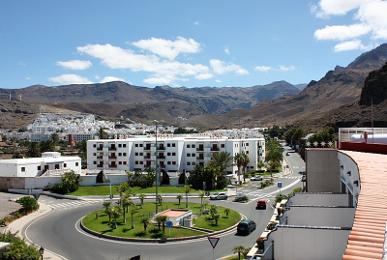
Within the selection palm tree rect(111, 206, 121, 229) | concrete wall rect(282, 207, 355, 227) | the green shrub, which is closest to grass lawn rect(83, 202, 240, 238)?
palm tree rect(111, 206, 121, 229)

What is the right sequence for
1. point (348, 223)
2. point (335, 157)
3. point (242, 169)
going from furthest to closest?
point (242, 169)
point (335, 157)
point (348, 223)

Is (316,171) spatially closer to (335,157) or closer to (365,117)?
(335,157)

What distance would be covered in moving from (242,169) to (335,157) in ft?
193

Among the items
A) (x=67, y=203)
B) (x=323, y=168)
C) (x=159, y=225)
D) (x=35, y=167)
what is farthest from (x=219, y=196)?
(x=323, y=168)

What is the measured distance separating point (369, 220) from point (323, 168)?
19058 mm

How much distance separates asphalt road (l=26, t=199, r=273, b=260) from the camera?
115ft

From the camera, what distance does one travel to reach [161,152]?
85000 mm

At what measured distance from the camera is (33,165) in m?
73.9

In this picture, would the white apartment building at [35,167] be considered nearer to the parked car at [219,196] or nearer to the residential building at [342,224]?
the parked car at [219,196]

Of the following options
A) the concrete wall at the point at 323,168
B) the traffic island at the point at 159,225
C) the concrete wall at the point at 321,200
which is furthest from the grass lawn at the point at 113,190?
the concrete wall at the point at 321,200

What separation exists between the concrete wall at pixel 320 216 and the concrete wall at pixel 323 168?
11.1 metres

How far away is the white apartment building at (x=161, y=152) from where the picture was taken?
83.7 m

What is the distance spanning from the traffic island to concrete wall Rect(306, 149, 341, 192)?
54.8 feet

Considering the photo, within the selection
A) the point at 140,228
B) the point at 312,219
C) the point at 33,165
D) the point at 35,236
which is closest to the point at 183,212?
the point at 140,228
